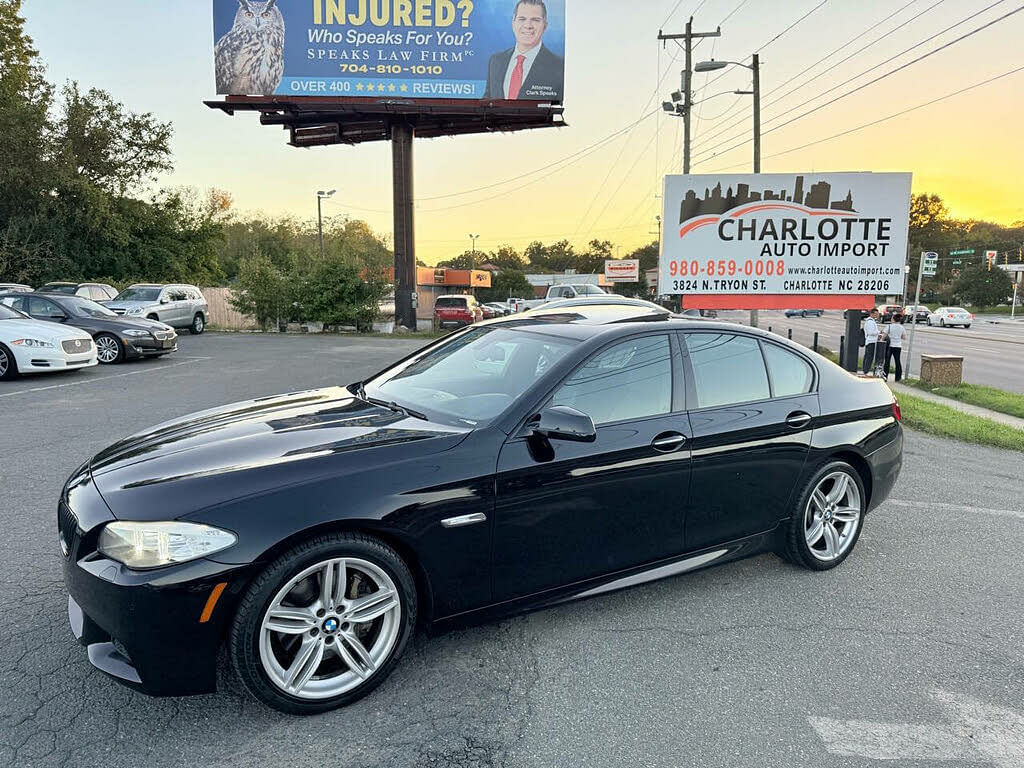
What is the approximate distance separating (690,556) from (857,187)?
11573 millimetres

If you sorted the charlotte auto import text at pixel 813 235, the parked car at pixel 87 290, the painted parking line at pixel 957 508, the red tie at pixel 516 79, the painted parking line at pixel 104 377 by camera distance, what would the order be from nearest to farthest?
the painted parking line at pixel 957 508, the painted parking line at pixel 104 377, the charlotte auto import text at pixel 813 235, the parked car at pixel 87 290, the red tie at pixel 516 79

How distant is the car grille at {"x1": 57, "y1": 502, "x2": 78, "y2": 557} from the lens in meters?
2.64

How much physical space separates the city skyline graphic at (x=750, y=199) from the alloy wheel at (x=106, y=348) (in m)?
11.9

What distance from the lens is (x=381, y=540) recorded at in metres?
2.72

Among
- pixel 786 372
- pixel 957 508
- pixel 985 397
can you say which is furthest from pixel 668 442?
pixel 985 397

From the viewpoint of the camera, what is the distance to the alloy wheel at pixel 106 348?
1401cm

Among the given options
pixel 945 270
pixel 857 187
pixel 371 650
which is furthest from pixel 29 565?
pixel 945 270

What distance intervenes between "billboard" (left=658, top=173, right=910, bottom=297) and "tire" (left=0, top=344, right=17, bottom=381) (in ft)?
38.0

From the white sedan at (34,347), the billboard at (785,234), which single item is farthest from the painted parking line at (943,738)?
the white sedan at (34,347)

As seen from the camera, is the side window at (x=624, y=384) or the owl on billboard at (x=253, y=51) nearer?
the side window at (x=624, y=384)

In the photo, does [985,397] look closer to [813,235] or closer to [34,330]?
[813,235]

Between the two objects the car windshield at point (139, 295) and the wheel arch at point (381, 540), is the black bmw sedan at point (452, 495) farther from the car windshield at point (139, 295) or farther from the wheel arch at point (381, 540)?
the car windshield at point (139, 295)

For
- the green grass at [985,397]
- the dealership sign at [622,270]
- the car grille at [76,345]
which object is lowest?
the green grass at [985,397]

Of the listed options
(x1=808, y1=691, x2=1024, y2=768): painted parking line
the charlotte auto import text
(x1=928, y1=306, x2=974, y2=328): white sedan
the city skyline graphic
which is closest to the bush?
the city skyline graphic
